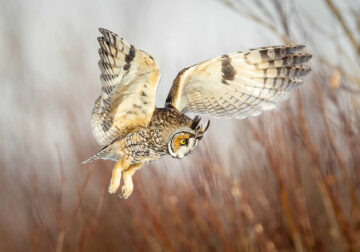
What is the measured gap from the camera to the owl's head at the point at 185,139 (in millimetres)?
2816

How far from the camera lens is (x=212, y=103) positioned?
147 inches

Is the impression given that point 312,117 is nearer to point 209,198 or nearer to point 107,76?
point 209,198

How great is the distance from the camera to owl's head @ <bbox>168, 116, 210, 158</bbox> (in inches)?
111

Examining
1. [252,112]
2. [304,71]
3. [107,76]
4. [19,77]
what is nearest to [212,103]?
[252,112]

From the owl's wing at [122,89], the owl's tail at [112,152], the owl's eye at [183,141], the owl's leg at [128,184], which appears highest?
the owl's wing at [122,89]

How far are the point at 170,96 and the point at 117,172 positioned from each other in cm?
67

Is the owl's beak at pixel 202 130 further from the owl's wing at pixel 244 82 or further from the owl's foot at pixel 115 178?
the owl's wing at pixel 244 82

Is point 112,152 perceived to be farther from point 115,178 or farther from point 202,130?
point 202,130

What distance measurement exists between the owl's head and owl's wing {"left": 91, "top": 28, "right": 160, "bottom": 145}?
31 centimetres

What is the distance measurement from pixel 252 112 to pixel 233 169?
30.6 inches

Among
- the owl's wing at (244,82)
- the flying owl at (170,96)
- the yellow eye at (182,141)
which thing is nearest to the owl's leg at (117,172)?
the flying owl at (170,96)

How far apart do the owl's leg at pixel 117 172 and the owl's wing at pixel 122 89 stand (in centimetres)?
23

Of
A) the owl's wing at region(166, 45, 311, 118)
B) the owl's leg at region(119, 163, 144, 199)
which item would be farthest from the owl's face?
the owl's wing at region(166, 45, 311, 118)

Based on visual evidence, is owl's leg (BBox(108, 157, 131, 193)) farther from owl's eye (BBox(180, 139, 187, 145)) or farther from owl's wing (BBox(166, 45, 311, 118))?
owl's wing (BBox(166, 45, 311, 118))
